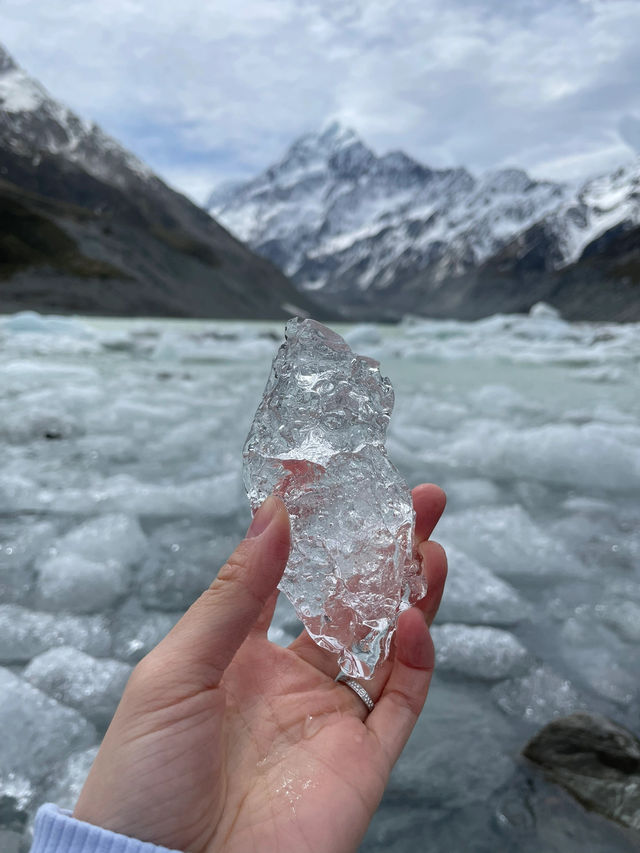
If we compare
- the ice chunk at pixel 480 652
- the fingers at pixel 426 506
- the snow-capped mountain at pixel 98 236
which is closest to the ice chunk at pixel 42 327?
the ice chunk at pixel 480 652

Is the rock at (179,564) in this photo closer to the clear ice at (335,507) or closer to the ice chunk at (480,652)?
the ice chunk at (480,652)

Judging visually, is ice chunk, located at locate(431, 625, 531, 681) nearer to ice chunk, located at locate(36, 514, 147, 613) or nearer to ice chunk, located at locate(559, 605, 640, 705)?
ice chunk, located at locate(559, 605, 640, 705)

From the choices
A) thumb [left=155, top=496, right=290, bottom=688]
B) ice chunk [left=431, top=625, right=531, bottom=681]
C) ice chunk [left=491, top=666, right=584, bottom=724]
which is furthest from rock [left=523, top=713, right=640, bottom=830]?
thumb [left=155, top=496, right=290, bottom=688]

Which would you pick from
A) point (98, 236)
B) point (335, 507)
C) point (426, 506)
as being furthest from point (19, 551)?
point (98, 236)

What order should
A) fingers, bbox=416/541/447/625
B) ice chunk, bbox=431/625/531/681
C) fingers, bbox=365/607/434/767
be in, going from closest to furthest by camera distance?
fingers, bbox=365/607/434/767, fingers, bbox=416/541/447/625, ice chunk, bbox=431/625/531/681

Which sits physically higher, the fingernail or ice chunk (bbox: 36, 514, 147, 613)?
the fingernail

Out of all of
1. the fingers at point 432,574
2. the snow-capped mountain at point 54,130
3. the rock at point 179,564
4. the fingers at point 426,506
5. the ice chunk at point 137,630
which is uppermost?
the snow-capped mountain at point 54,130

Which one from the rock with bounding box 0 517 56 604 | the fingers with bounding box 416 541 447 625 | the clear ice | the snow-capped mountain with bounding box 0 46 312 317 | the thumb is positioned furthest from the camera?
the snow-capped mountain with bounding box 0 46 312 317
